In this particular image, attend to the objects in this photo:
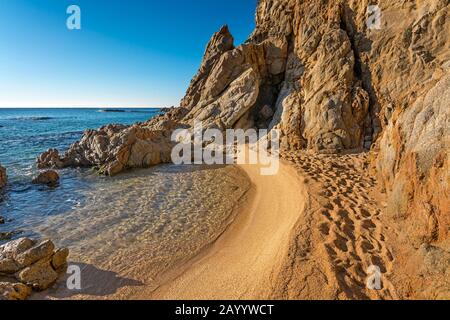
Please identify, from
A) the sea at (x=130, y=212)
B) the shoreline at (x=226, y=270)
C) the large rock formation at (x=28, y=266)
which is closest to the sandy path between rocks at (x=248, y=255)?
the shoreline at (x=226, y=270)

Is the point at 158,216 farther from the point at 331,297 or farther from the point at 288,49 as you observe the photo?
the point at 288,49

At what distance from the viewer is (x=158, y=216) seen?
10.1 meters

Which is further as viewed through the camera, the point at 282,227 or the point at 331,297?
the point at 282,227

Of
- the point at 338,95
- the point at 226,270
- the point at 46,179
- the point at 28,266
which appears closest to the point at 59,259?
the point at 28,266

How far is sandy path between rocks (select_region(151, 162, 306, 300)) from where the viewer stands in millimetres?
5805

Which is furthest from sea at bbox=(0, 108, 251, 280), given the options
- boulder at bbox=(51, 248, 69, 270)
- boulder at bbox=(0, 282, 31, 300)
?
boulder at bbox=(0, 282, 31, 300)

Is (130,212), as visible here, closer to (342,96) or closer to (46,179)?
(46,179)

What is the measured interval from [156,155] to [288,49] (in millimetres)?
13656

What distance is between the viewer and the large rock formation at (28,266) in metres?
A: 5.78

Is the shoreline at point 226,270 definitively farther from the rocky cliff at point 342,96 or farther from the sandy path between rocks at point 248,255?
the rocky cliff at point 342,96

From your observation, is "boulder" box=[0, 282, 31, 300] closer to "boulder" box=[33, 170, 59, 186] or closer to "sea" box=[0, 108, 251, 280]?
"sea" box=[0, 108, 251, 280]

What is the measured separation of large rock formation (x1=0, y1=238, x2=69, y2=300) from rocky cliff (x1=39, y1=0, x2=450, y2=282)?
27.9 feet

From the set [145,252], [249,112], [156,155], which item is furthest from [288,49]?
[145,252]
